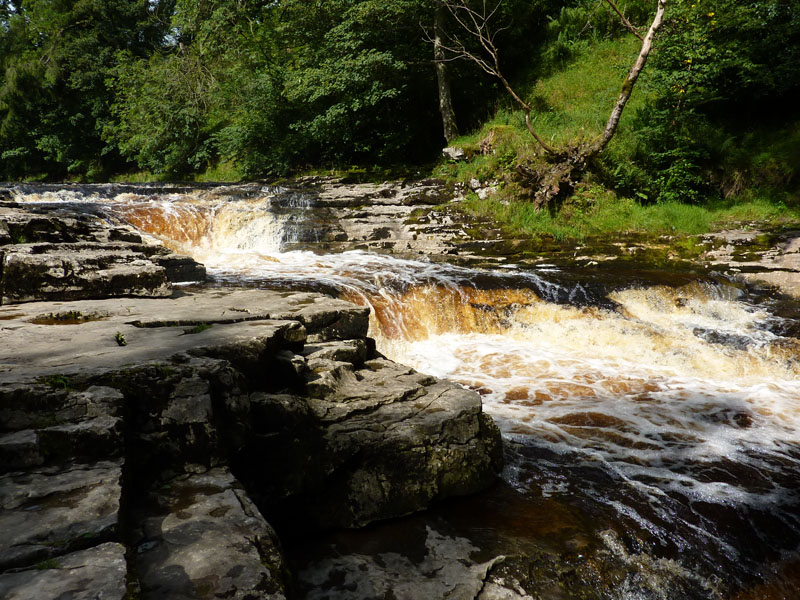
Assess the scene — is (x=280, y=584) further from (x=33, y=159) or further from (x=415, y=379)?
(x=33, y=159)

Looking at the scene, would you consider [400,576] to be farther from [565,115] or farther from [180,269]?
[565,115]

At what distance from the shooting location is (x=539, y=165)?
39.9 feet

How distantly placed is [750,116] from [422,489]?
555 inches

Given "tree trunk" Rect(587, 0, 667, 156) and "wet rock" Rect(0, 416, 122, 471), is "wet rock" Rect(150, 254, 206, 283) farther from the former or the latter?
"tree trunk" Rect(587, 0, 667, 156)

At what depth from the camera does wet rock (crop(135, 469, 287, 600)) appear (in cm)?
Answer: 159

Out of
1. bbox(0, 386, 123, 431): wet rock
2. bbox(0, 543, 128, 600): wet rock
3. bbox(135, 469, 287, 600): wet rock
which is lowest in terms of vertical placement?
bbox(135, 469, 287, 600): wet rock

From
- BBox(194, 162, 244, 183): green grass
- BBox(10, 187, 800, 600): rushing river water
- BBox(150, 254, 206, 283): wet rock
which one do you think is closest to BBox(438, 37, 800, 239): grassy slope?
BBox(10, 187, 800, 600): rushing river water

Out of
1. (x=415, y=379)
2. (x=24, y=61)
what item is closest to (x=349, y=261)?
(x=415, y=379)

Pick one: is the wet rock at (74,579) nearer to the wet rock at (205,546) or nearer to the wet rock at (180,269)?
the wet rock at (205,546)

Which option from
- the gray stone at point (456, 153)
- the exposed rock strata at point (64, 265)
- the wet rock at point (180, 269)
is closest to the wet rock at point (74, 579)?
the exposed rock strata at point (64, 265)

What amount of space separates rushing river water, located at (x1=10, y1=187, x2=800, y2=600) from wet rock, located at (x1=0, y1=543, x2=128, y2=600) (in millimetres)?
1146

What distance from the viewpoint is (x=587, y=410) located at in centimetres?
482

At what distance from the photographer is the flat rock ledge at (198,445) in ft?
5.18

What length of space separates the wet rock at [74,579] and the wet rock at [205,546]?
186 millimetres
